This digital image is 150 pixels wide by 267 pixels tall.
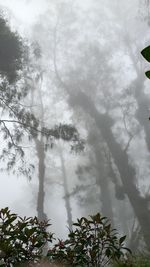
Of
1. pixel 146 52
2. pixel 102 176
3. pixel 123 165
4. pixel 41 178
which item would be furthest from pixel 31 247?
pixel 102 176

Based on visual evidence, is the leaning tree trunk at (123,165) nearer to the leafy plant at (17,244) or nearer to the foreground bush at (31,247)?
the foreground bush at (31,247)

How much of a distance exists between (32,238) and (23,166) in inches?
324

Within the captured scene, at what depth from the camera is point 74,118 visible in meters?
22.8

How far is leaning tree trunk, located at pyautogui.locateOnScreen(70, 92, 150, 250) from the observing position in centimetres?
1557

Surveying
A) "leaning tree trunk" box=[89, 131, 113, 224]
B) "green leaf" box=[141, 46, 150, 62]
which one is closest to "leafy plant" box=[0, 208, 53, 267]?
"green leaf" box=[141, 46, 150, 62]

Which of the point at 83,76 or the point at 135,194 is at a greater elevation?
the point at 83,76

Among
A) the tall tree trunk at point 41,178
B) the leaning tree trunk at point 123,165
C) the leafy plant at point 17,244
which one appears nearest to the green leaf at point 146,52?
the leafy plant at point 17,244

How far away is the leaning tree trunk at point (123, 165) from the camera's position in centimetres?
1557

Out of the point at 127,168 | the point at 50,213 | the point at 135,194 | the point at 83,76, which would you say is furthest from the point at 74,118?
the point at 50,213

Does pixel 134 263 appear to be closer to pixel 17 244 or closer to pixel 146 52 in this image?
pixel 17 244

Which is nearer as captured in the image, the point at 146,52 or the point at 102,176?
the point at 146,52

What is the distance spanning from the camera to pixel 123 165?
1756 cm

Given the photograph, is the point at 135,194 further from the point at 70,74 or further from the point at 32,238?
the point at 32,238

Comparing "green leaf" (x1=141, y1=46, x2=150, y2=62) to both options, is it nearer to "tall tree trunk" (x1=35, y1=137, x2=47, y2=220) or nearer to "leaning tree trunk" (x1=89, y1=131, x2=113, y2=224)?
"tall tree trunk" (x1=35, y1=137, x2=47, y2=220)
